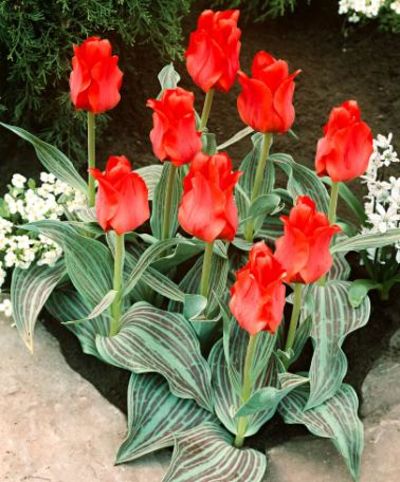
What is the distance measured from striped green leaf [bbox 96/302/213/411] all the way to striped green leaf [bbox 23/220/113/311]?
0.11m

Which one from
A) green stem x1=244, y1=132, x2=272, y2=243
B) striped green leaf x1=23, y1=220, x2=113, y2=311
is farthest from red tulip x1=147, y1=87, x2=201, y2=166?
striped green leaf x1=23, y1=220, x2=113, y2=311

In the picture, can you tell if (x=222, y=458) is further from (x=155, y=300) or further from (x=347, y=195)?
(x=347, y=195)

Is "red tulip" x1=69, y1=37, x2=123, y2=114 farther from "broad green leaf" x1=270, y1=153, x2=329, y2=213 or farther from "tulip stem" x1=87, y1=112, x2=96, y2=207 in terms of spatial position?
"broad green leaf" x1=270, y1=153, x2=329, y2=213

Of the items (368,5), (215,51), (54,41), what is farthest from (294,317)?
(368,5)

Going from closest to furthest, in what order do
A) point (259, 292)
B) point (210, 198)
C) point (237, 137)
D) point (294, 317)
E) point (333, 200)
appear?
point (259, 292) < point (210, 198) < point (294, 317) < point (333, 200) < point (237, 137)

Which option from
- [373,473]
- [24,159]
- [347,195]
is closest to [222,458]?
[373,473]

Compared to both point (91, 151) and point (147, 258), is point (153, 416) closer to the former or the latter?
point (147, 258)

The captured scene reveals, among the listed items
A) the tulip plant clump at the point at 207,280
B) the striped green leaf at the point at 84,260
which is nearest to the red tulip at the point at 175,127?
the tulip plant clump at the point at 207,280

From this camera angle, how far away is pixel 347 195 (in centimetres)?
287

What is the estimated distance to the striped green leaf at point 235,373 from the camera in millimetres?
2436

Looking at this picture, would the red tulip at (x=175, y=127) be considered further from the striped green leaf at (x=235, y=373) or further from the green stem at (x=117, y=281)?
the striped green leaf at (x=235, y=373)

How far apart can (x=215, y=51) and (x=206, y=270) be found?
21.4 inches

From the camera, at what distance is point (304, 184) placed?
288 centimetres

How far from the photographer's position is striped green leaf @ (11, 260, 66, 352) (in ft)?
8.59
